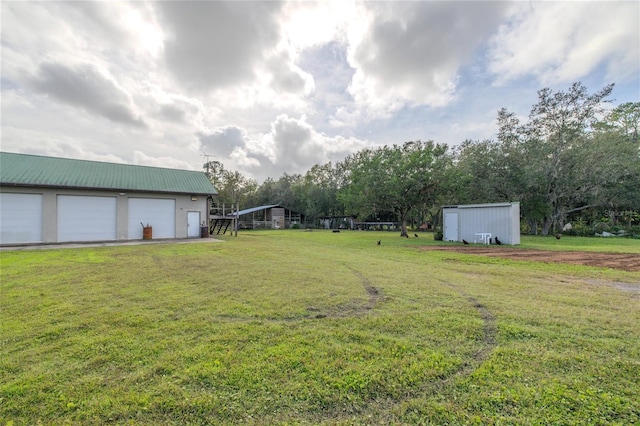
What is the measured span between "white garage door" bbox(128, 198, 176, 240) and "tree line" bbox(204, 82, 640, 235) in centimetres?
1369

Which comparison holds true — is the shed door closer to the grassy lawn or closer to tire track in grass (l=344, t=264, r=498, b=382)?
the grassy lawn

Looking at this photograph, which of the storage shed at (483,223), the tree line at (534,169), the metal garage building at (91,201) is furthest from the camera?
the tree line at (534,169)

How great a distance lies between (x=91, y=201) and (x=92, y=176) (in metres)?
1.68

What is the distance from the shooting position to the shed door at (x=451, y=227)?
16.9 metres

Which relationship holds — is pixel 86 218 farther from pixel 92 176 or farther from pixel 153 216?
pixel 153 216

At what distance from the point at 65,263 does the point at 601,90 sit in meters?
33.4

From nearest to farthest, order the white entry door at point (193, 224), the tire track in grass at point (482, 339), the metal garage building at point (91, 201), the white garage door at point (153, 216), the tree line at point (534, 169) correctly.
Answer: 1. the tire track in grass at point (482, 339)
2. the metal garage building at point (91, 201)
3. the white garage door at point (153, 216)
4. the white entry door at point (193, 224)
5. the tree line at point (534, 169)

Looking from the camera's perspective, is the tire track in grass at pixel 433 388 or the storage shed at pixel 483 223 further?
the storage shed at pixel 483 223

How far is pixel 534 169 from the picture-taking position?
22.5 m

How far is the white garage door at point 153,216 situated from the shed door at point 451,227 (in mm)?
17288

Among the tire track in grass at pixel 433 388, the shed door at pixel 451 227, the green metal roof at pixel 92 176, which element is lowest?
the tire track in grass at pixel 433 388

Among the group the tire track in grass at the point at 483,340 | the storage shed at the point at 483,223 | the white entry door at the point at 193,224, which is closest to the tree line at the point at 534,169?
the storage shed at the point at 483,223

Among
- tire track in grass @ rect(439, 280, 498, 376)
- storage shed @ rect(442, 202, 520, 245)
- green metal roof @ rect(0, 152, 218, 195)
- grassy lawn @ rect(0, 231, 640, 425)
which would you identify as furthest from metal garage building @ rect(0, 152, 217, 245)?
tire track in grass @ rect(439, 280, 498, 376)

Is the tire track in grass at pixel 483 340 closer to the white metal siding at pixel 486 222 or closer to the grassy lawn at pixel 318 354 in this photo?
the grassy lawn at pixel 318 354
